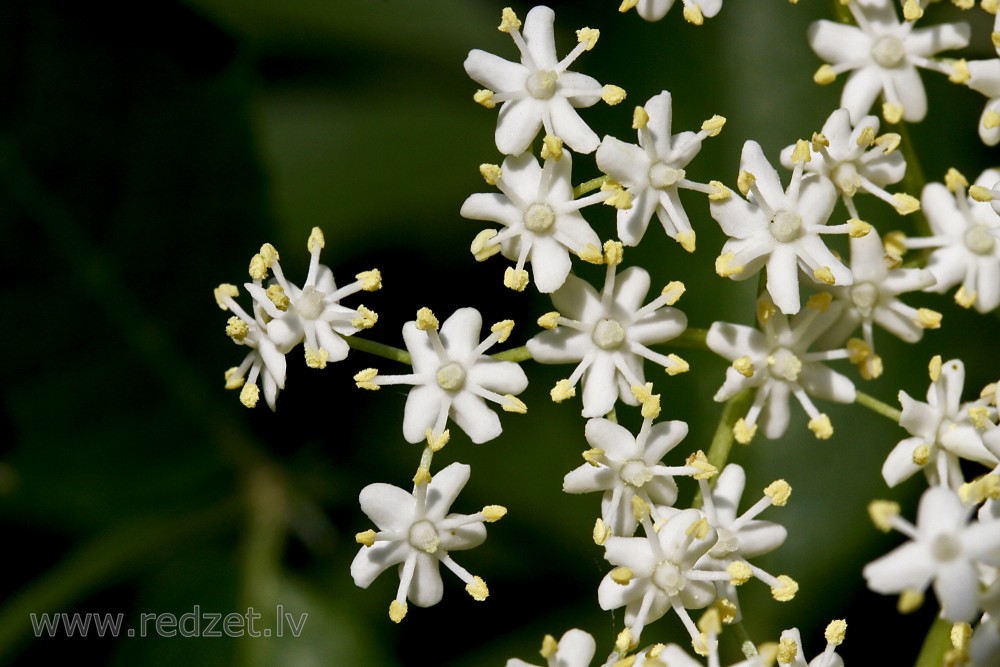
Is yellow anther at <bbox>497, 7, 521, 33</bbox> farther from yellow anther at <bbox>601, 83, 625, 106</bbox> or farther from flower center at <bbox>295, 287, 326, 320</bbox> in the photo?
flower center at <bbox>295, 287, 326, 320</bbox>

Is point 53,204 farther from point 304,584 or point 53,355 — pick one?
point 304,584

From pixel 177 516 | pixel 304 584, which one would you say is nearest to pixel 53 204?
pixel 177 516

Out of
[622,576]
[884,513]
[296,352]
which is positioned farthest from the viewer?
[296,352]

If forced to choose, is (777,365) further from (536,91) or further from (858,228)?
(536,91)

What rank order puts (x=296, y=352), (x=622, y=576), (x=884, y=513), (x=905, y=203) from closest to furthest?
(x=884, y=513) → (x=622, y=576) → (x=905, y=203) → (x=296, y=352)

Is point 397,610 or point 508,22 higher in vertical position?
point 508,22

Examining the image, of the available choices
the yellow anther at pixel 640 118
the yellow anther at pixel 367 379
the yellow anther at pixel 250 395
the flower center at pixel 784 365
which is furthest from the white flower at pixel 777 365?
the yellow anther at pixel 250 395

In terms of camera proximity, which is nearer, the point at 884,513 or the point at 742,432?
the point at 884,513

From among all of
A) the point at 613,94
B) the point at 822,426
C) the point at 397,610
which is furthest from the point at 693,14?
the point at 397,610
